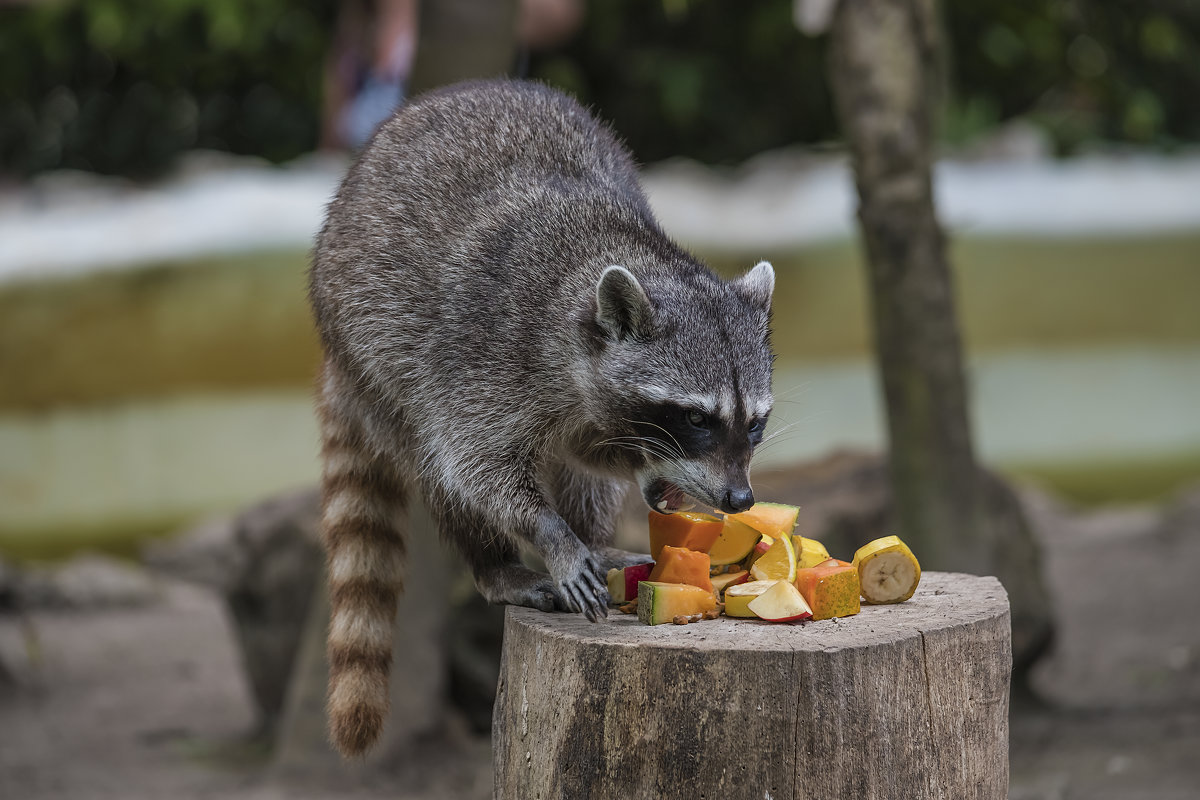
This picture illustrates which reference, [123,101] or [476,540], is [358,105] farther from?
[476,540]

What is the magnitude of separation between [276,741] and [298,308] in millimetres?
3154

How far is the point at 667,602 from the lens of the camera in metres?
2.81

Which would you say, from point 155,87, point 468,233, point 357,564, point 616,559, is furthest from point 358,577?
point 155,87

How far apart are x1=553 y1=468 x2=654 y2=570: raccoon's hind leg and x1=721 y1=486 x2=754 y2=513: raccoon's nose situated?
657mm

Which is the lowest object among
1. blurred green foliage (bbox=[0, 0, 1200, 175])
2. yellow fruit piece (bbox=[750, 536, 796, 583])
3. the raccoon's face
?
yellow fruit piece (bbox=[750, 536, 796, 583])

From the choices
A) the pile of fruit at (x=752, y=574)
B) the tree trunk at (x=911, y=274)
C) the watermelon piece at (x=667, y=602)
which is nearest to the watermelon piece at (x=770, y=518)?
the pile of fruit at (x=752, y=574)

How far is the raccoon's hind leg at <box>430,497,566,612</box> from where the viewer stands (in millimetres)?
3145

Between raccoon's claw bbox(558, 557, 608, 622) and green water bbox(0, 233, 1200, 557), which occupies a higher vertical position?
green water bbox(0, 233, 1200, 557)

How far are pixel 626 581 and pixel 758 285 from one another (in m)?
0.81

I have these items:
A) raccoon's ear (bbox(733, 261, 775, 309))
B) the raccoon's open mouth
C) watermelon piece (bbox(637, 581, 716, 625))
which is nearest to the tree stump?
watermelon piece (bbox(637, 581, 716, 625))

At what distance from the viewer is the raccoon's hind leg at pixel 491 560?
314cm

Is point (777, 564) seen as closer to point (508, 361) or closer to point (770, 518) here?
point (770, 518)

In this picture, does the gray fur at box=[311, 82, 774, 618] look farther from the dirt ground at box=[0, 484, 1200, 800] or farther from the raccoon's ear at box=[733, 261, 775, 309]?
the dirt ground at box=[0, 484, 1200, 800]

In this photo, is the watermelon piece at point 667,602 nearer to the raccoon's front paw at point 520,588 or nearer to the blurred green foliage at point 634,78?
the raccoon's front paw at point 520,588
